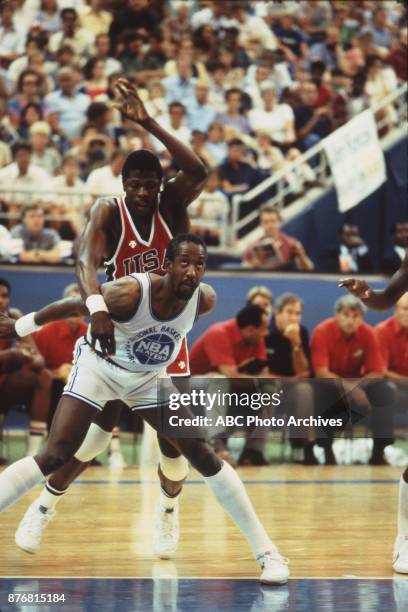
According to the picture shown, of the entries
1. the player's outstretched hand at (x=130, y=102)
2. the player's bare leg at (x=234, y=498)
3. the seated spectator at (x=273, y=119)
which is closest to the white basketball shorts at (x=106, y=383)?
the player's bare leg at (x=234, y=498)

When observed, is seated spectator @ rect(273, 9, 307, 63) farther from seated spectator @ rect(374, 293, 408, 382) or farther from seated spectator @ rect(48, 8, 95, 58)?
seated spectator @ rect(374, 293, 408, 382)

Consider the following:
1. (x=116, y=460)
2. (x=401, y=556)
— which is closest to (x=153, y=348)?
(x=401, y=556)

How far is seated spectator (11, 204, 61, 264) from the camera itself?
37.9 feet

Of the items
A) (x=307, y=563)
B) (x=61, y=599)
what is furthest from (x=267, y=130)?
(x=61, y=599)

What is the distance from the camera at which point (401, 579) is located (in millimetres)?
5949

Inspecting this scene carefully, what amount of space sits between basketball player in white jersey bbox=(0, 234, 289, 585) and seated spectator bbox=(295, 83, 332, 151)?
8.94 meters

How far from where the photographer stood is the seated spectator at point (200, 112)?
14.3 meters

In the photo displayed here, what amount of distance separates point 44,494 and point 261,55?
10.3m

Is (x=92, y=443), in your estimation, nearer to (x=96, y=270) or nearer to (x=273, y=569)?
(x=96, y=270)

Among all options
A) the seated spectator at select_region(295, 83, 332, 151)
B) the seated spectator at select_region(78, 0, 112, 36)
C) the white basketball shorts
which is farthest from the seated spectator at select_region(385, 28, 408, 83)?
the white basketball shorts

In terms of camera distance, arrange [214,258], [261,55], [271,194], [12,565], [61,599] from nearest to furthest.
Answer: [61,599] < [12,565] < [214,258] < [271,194] < [261,55]

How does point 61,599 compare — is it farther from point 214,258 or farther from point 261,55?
point 261,55

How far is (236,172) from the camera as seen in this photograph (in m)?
13.4

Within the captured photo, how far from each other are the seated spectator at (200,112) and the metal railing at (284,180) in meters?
1.10
